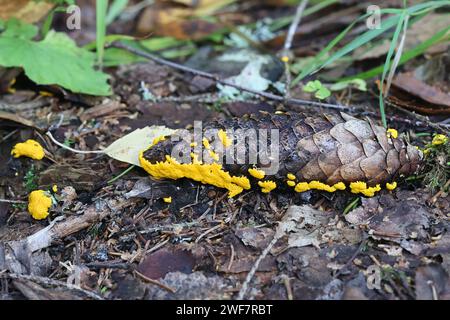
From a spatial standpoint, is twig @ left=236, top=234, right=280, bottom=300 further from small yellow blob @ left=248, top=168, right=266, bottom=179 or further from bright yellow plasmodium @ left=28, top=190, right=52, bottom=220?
bright yellow plasmodium @ left=28, top=190, right=52, bottom=220

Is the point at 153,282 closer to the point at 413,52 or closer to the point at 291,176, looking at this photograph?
the point at 291,176

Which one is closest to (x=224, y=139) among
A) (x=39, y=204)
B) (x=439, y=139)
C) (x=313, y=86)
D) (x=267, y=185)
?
(x=267, y=185)

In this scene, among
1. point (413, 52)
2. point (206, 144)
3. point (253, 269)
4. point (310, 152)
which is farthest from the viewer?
point (413, 52)

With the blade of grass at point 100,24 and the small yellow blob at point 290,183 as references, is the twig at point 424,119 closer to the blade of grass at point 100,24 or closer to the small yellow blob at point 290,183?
the small yellow blob at point 290,183

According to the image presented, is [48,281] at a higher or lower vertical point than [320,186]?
lower

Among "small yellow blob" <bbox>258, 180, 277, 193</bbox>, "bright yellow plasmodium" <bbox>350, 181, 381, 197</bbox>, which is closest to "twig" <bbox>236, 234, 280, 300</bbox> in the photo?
"small yellow blob" <bbox>258, 180, 277, 193</bbox>
